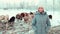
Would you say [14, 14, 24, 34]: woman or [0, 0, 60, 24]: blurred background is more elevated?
[0, 0, 60, 24]: blurred background

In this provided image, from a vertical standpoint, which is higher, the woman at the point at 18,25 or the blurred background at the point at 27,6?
the blurred background at the point at 27,6

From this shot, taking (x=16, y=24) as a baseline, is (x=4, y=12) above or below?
above

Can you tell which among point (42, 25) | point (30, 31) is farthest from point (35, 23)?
point (30, 31)

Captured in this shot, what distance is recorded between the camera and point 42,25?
394cm

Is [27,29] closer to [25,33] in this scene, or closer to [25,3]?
[25,33]

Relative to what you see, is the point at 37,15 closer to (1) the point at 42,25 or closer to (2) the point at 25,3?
(1) the point at 42,25

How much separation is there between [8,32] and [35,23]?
71.1 inches

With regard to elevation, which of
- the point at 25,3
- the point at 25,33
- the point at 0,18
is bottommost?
the point at 25,33

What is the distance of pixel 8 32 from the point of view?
5598 millimetres

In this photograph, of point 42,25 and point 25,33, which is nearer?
point 42,25

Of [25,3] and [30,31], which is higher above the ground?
[25,3]

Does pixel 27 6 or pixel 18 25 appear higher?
pixel 27 6

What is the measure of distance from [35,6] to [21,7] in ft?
1.39

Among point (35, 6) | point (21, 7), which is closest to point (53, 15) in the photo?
point (35, 6)
